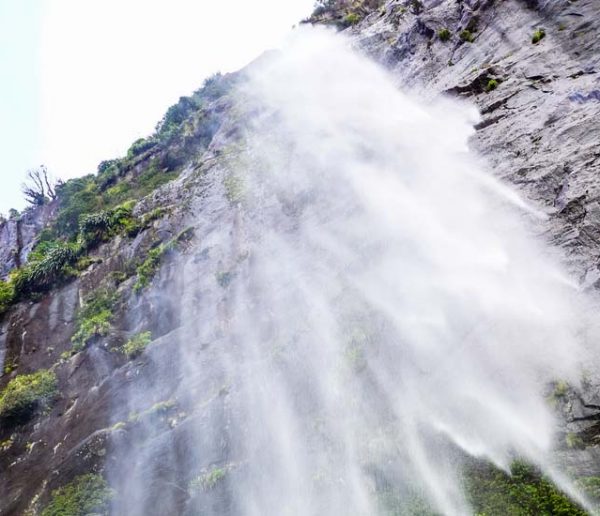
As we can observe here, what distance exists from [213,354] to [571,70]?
16350 mm

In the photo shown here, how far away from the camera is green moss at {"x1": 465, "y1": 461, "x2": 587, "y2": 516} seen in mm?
8219

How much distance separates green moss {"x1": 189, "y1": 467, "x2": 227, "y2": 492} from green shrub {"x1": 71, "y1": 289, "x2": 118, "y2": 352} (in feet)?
32.2

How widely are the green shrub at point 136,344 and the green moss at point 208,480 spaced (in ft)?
23.0

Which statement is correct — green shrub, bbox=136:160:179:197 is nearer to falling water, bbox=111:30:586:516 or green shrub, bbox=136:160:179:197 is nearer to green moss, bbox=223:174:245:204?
green moss, bbox=223:174:245:204

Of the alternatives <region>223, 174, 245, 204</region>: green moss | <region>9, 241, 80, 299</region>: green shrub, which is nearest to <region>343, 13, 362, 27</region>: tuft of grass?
<region>223, 174, 245, 204</region>: green moss

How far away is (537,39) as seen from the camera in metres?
18.1

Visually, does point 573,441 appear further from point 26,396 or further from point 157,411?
point 26,396

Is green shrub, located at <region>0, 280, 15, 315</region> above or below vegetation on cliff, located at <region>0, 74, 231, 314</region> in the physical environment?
below

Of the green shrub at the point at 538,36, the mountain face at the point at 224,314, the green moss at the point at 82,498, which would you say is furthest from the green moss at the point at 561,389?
the green shrub at the point at 538,36

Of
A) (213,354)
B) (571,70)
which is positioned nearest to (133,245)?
(213,354)

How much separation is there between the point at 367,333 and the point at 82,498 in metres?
10.1

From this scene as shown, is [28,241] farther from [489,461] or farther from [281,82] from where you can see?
[489,461]

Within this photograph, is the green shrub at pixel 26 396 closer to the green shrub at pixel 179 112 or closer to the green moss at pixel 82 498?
the green moss at pixel 82 498

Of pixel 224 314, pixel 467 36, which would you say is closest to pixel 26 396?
pixel 224 314
